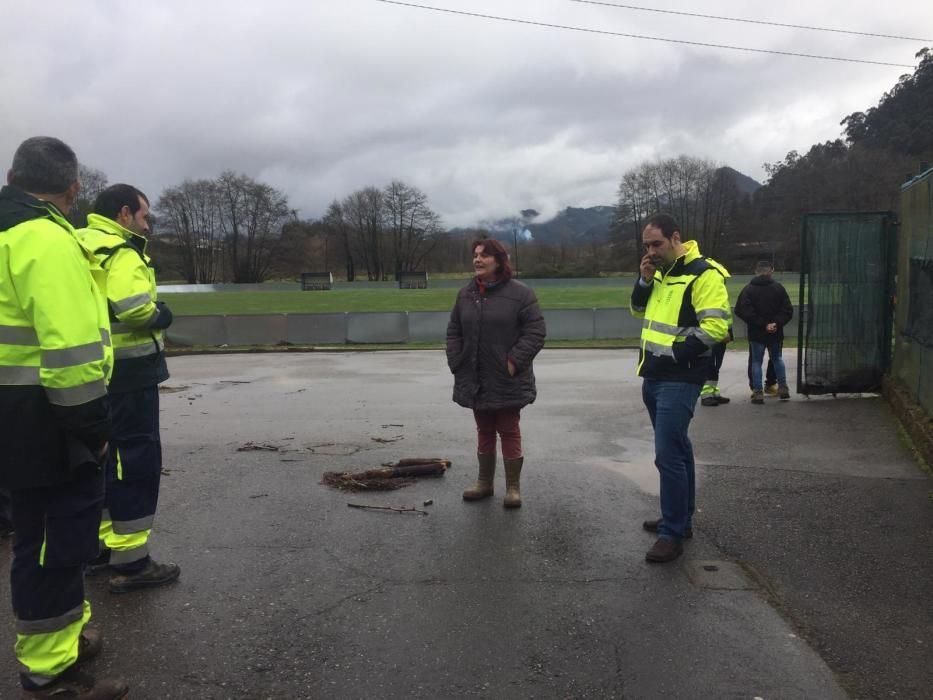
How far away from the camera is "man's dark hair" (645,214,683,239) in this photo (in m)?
4.42

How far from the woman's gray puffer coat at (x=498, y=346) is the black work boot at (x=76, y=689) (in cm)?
291

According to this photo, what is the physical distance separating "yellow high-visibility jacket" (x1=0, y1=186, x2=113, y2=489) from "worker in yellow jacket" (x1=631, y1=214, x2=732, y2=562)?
3028 mm

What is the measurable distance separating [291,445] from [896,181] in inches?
3123

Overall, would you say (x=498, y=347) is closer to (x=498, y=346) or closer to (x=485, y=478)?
(x=498, y=346)

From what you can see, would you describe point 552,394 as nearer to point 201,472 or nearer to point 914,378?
point 914,378

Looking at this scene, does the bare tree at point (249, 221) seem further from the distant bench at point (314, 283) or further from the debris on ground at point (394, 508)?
the debris on ground at point (394, 508)

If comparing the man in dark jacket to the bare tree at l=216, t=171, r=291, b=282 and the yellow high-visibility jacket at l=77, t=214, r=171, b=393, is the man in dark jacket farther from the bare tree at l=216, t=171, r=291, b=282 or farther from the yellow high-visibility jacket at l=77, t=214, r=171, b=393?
the bare tree at l=216, t=171, r=291, b=282

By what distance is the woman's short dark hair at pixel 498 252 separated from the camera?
17.1ft

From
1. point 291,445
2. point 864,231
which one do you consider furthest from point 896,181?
point 291,445

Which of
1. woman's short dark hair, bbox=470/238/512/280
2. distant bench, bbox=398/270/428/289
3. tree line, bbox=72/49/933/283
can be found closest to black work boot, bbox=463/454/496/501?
woman's short dark hair, bbox=470/238/512/280

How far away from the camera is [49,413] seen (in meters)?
2.71

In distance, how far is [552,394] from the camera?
36.4 feet

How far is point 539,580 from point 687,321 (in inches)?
67.5

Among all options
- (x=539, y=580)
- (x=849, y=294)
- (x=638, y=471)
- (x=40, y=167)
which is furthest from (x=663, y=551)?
(x=849, y=294)
